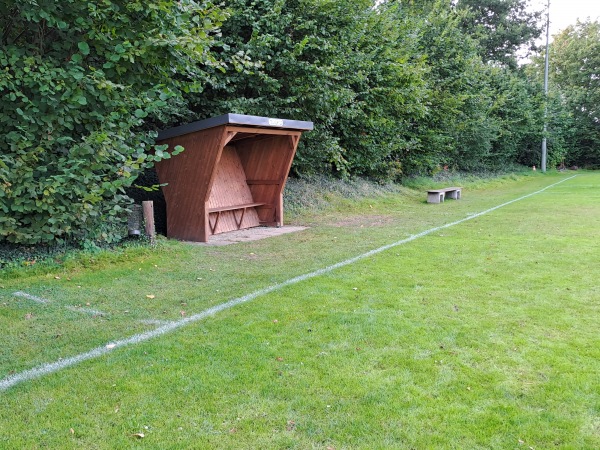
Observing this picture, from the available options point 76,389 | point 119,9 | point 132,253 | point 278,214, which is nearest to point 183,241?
point 132,253

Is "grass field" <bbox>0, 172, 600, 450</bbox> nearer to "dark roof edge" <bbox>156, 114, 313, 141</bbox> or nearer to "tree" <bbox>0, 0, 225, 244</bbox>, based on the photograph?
"tree" <bbox>0, 0, 225, 244</bbox>

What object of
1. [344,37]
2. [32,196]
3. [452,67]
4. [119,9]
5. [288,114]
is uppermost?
[452,67]

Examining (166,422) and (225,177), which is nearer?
(166,422)

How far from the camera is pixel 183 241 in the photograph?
324 inches

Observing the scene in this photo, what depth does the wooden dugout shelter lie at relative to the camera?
7.80 meters

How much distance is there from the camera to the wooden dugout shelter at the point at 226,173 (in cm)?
780

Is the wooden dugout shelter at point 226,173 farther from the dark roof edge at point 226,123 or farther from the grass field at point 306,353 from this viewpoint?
the grass field at point 306,353

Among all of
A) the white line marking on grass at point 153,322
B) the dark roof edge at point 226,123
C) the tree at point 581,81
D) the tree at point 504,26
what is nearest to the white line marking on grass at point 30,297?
the white line marking on grass at point 153,322

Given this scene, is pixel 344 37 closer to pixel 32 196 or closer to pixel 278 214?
pixel 278 214

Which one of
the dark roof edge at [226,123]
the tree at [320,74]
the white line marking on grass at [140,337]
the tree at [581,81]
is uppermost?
the tree at [581,81]

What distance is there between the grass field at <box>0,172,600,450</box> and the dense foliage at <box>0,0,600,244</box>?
1.08m

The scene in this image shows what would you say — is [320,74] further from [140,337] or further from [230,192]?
[140,337]

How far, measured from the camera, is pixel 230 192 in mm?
9797

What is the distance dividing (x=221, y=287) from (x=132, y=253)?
1.98 metres
